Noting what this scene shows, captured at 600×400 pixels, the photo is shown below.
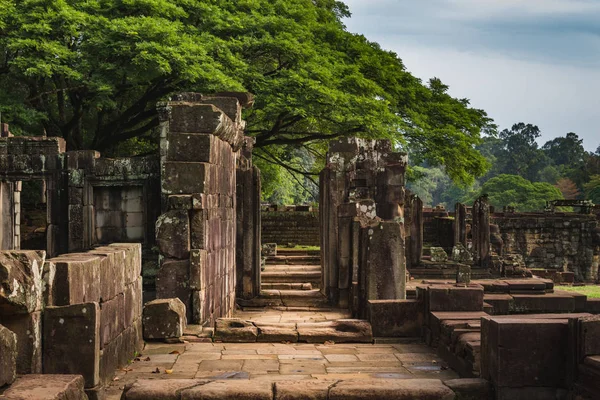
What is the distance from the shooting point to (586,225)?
3797cm

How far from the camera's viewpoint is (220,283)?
11.9m

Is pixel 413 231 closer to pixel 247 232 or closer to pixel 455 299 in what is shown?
pixel 247 232

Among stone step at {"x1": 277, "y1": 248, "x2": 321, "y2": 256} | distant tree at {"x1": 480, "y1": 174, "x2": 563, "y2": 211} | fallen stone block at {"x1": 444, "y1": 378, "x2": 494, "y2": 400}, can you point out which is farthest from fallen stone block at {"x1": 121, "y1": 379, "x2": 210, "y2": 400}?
distant tree at {"x1": 480, "y1": 174, "x2": 563, "y2": 211}

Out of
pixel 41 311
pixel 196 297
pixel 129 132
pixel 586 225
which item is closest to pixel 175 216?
pixel 196 297

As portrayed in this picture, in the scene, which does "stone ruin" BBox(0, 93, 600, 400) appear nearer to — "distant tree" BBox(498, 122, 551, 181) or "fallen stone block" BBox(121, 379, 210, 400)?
"fallen stone block" BBox(121, 379, 210, 400)

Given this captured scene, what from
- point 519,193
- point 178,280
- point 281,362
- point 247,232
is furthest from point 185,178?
point 519,193

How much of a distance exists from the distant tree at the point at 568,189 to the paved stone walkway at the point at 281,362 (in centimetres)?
5906

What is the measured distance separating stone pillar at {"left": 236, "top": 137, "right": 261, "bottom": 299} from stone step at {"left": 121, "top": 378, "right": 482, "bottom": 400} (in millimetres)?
8726

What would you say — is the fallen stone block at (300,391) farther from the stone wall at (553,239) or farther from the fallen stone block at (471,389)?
the stone wall at (553,239)

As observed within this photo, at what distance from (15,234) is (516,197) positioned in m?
50.7

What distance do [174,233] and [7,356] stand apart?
5.58 meters

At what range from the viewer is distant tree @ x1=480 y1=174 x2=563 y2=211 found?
194 ft

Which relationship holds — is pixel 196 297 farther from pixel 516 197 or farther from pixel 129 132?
pixel 516 197

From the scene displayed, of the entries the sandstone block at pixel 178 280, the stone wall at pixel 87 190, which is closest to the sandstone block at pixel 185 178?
the sandstone block at pixel 178 280
